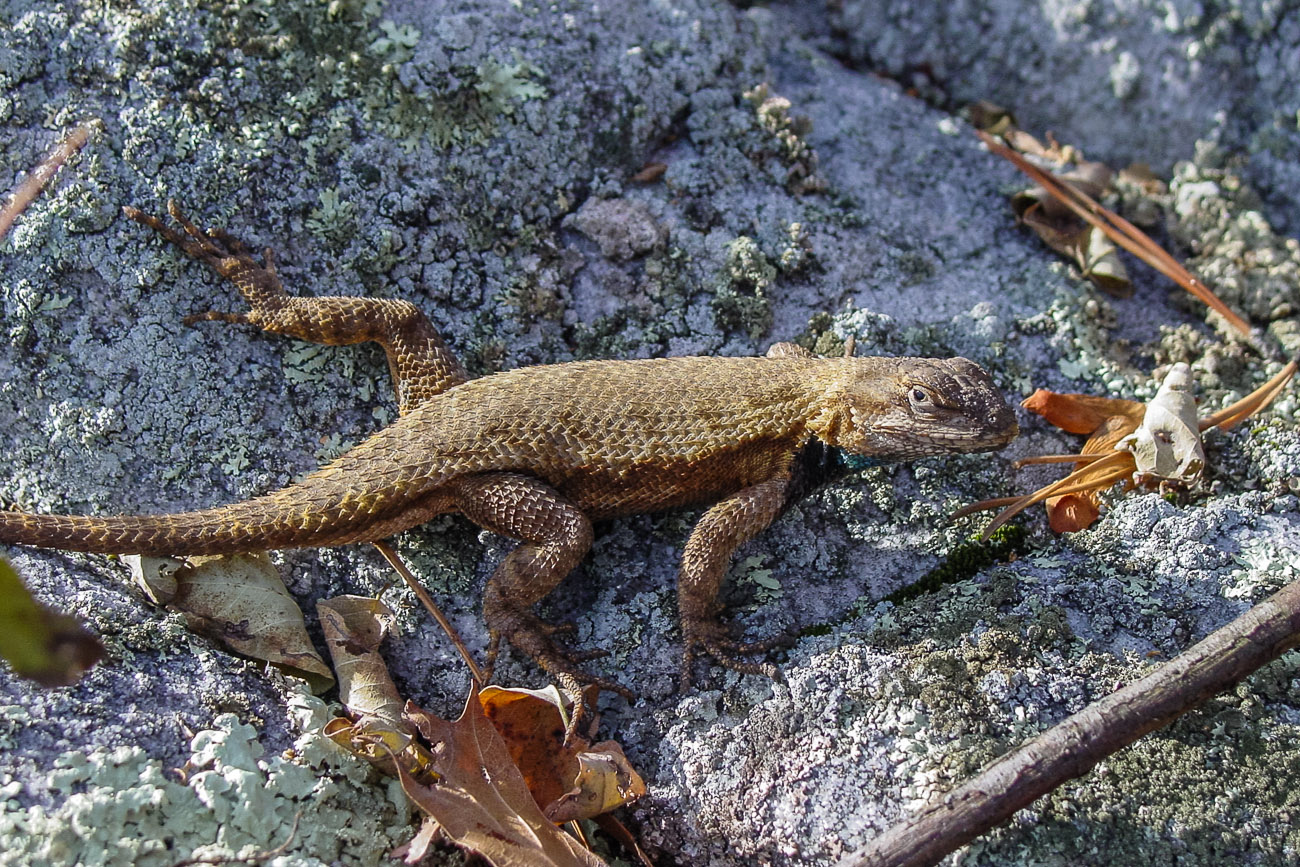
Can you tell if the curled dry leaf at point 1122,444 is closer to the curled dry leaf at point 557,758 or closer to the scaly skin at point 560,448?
the scaly skin at point 560,448

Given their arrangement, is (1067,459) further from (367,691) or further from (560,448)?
(367,691)

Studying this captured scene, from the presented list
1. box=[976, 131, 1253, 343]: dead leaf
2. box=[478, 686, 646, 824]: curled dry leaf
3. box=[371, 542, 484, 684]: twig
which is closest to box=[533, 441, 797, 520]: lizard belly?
box=[371, 542, 484, 684]: twig

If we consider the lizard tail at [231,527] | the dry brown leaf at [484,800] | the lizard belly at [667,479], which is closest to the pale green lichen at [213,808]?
the dry brown leaf at [484,800]

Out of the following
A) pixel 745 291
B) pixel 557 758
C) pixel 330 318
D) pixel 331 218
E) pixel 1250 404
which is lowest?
pixel 557 758

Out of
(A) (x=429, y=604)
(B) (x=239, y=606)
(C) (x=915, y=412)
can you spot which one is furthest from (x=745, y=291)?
(B) (x=239, y=606)

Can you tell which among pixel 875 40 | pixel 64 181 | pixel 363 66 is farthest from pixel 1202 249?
pixel 64 181

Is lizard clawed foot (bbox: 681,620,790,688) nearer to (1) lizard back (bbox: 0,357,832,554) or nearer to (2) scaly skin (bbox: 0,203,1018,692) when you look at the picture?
(2) scaly skin (bbox: 0,203,1018,692)
